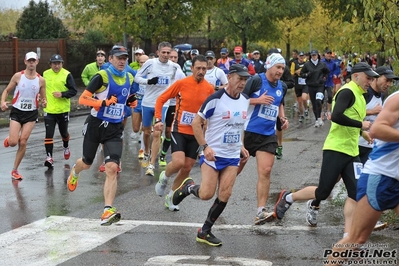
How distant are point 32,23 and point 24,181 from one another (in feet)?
83.3

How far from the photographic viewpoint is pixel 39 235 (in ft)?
27.0

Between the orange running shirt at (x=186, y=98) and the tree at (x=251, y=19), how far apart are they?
31413mm

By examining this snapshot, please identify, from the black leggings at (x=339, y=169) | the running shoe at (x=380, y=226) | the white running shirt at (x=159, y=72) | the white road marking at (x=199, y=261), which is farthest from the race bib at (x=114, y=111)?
the running shoe at (x=380, y=226)

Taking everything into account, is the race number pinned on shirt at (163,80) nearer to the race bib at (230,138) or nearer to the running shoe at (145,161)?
the running shoe at (145,161)

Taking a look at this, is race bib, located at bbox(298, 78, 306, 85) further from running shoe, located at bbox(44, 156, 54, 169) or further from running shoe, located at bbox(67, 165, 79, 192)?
running shoe, located at bbox(67, 165, 79, 192)

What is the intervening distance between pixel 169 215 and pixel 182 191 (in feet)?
1.91

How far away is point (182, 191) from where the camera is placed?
8.89 meters

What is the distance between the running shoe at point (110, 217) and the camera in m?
8.55

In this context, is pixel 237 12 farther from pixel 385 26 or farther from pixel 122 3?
pixel 385 26

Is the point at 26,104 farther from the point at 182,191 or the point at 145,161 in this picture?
the point at 182,191

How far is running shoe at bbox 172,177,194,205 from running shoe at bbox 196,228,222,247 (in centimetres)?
91

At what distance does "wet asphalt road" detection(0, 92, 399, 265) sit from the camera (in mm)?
7516

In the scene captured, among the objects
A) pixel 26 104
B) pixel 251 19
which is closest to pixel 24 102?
pixel 26 104

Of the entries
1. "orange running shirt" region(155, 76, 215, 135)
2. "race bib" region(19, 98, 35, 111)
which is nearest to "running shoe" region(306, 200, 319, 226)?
"orange running shirt" region(155, 76, 215, 135)
